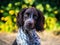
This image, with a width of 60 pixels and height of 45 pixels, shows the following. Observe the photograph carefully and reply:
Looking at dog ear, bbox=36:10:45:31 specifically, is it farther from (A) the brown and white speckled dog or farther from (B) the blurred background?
(B) the blurred background

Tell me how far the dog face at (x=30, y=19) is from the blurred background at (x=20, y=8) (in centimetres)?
388

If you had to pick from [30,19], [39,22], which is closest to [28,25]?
[30,19]

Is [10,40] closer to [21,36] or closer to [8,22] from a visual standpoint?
[8,22]

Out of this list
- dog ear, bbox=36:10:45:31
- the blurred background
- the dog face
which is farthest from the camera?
the blurred background

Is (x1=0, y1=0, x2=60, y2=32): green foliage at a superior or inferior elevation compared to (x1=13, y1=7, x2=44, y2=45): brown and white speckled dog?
superior

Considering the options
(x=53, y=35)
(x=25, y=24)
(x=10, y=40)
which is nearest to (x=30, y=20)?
(x=25, y=24)

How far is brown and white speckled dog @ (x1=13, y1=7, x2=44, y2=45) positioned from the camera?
6406 mm

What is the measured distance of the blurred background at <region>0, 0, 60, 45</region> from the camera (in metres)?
10.7

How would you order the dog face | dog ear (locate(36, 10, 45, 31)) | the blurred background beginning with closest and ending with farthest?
the dog face
dog ear (locate(36, 10, 45, 31))
the blurred background

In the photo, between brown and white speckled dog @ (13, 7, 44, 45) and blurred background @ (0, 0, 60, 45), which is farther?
blurred background @ (0, 0, 60, 45)

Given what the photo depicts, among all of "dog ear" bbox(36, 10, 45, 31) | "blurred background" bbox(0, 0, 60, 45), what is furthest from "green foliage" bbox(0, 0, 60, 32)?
"dog ear" bbox(36, 10, 45, 31)

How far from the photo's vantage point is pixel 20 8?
A: 10.8 m

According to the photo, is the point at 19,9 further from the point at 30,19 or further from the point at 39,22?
the point at 30,19

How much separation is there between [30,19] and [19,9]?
4.45 metres
